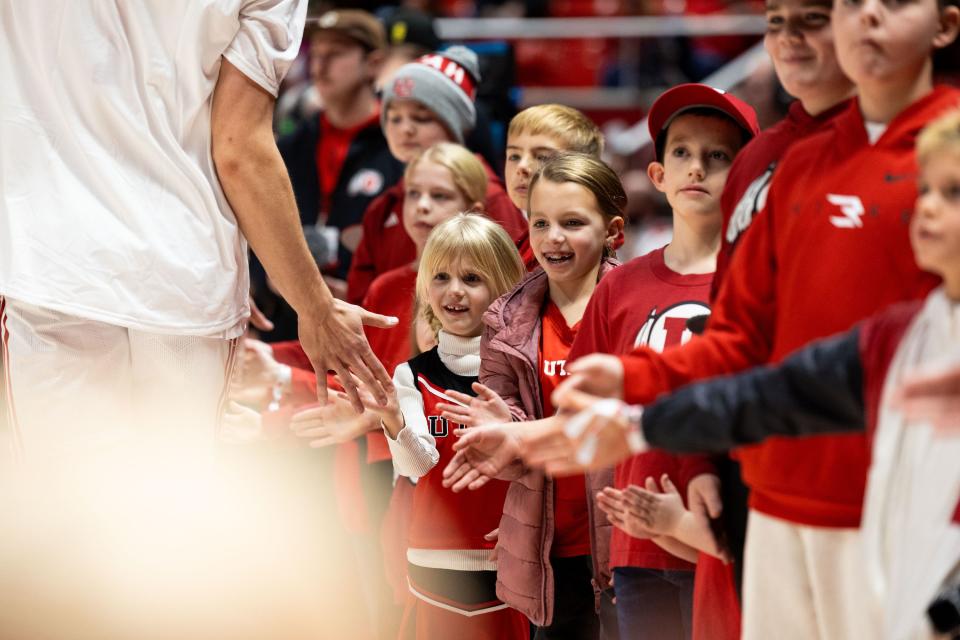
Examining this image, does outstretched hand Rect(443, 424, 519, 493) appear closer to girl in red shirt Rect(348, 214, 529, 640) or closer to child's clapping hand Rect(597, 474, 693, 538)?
child's clapping hand Rect(597, 474, 693, 538)

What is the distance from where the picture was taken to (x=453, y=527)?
3270 millimetres

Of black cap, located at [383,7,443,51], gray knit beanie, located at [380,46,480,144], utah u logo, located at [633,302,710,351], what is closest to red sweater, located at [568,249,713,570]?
utah u logo, located at [633,302,710,351]

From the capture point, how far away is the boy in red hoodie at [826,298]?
1.77m

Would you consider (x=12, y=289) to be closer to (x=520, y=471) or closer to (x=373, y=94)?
(x=520, y=471)

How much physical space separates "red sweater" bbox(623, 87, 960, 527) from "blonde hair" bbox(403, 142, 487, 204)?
2130 mm

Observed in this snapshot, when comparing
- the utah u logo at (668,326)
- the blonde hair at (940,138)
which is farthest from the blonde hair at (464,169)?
the blonde hair at (940,138)

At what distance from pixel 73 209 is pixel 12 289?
0.20 metres

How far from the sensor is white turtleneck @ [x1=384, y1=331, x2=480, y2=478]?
3.10 meters

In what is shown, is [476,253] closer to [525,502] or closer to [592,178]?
[592,178]

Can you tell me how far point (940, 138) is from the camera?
1.60 metres

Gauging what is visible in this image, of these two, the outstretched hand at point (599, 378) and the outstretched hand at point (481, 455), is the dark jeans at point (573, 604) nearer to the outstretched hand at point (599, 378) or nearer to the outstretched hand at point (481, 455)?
the outstretched hand at point (481, 455)

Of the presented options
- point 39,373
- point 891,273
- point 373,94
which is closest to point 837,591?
point 891,273

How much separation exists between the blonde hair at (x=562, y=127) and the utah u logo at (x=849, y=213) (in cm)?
198

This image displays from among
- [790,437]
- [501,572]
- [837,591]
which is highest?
[790,437]
